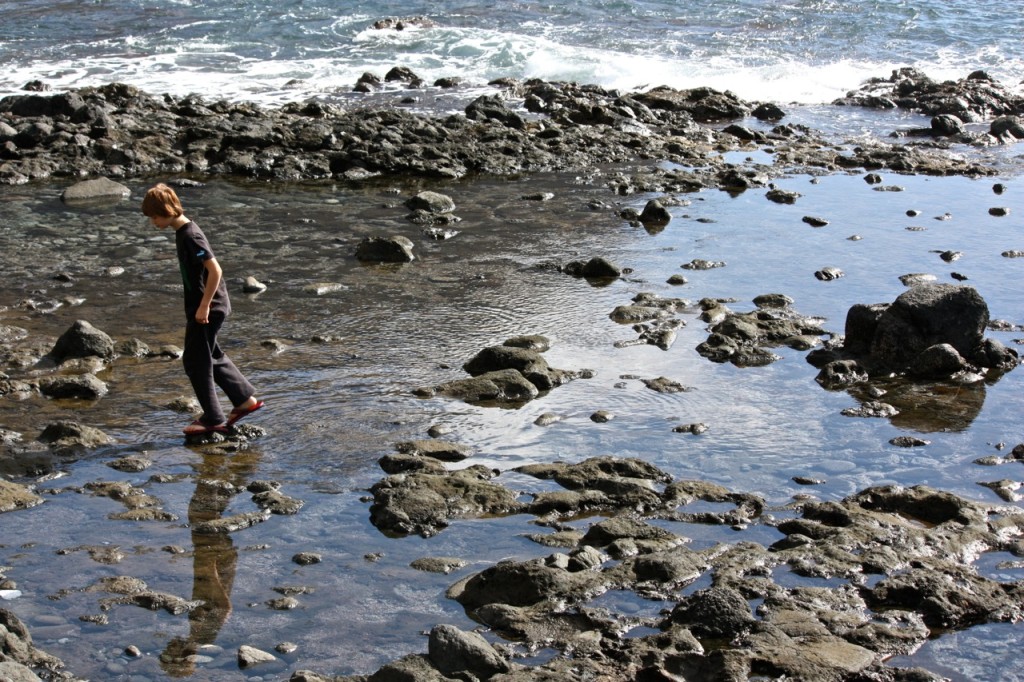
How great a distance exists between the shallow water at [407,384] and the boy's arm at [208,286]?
3.07 feet

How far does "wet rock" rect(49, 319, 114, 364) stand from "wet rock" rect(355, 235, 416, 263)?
12.0 feet

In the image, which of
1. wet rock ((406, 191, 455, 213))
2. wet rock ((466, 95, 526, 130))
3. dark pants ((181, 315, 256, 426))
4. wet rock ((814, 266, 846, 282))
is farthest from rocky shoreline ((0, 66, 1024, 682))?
wet rock ((466, 95, 526, 130))

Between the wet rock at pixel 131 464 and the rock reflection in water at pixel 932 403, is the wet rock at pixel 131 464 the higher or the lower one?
the higher one

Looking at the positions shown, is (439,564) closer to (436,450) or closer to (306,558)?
(306,558)

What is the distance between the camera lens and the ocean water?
2533 centimetres

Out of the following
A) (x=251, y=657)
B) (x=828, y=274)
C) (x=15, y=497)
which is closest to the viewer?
(x=251, y=657)

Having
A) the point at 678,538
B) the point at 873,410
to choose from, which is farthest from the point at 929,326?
the point at 678,538

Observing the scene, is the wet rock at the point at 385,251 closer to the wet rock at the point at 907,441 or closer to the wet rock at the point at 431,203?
the wet rock at the point at 431,203

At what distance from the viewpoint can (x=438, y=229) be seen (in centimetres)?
1398

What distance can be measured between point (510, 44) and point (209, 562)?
2377cm

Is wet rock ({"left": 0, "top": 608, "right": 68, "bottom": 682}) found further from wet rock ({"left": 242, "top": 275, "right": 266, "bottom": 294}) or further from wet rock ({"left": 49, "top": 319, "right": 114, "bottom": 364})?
wet rock ({"left": 242, "top": 275, "right": 266, "bottom": 294})

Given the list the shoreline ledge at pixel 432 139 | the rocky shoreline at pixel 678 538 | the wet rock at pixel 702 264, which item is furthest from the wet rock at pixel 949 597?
the shoreline ledge at pixel 432 139

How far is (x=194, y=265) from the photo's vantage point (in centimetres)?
803

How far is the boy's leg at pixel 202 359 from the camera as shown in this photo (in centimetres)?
818
